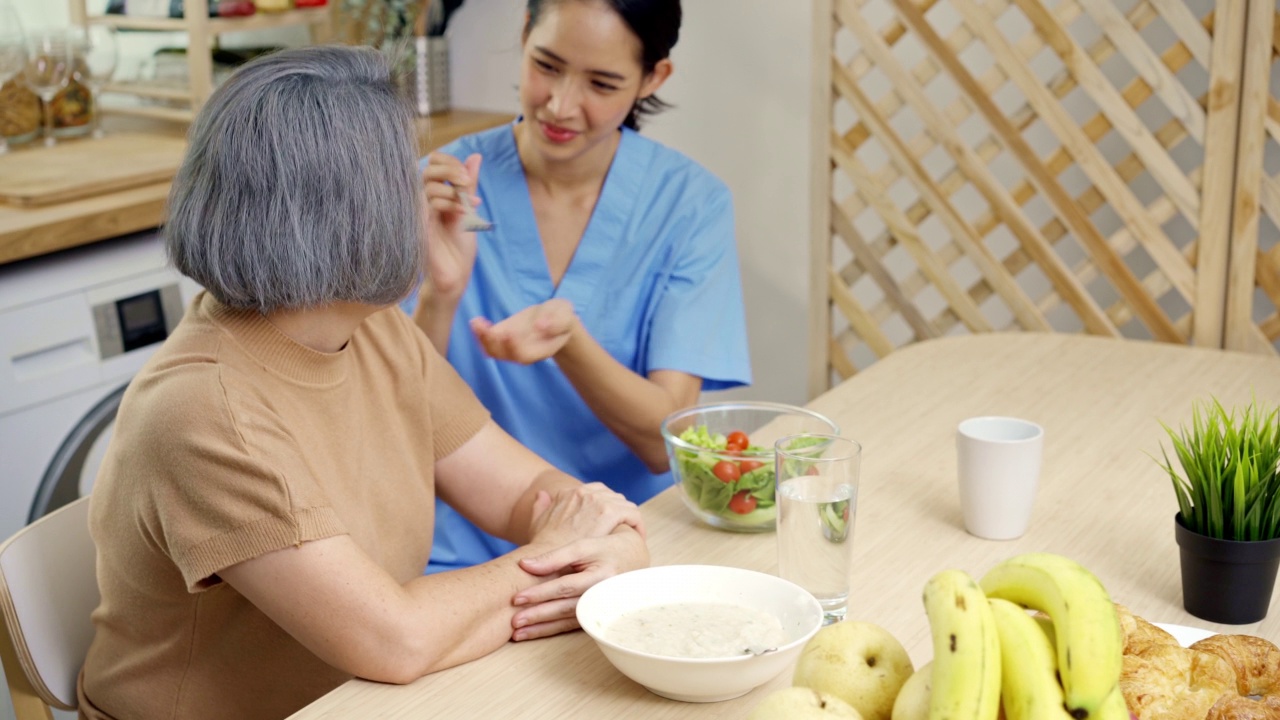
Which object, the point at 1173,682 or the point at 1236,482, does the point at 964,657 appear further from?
the point at 1236,482

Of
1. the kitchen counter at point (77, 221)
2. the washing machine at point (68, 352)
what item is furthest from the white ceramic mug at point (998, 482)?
the washing machine at point (68, 352)

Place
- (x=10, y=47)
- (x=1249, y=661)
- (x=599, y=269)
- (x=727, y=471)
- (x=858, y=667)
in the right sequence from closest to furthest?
(x=858, y=667)
(x=1249, y=661)
(x=727, y=471)
(x=599, y=269)
(x=10, y=47)

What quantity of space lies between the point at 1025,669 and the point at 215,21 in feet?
7.56

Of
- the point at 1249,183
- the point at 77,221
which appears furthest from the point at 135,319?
the point at 1249,183

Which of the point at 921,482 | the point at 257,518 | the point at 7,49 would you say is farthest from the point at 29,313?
the point at 921,482

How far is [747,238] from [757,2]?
515mm

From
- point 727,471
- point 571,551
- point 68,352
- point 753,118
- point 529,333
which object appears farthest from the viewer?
point 753,118

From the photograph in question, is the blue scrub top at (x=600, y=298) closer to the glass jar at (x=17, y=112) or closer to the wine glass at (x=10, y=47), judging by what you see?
the wine glass at (x=10, y=47)

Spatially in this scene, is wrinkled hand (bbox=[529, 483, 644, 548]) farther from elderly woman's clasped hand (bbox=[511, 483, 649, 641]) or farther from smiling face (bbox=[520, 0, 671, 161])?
smiling face (bbox=[520, 0, 671, 161])

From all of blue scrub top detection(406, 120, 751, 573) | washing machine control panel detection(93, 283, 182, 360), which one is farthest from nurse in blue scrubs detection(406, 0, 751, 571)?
washing machine control panel detection(93, 283, 182, 360)

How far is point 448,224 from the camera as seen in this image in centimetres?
166

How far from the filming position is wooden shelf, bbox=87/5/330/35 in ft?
8.51

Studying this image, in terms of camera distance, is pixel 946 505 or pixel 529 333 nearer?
pixel 946 505

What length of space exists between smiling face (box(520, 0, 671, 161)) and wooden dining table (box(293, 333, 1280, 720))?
50 centimetres
